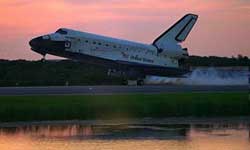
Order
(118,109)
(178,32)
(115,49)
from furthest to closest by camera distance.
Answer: (178,32) < (115,49) < (118,109)

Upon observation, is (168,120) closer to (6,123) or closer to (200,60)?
(6,123)

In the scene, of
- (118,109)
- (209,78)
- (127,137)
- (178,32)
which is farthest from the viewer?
(178,32)

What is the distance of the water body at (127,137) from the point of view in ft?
46.8

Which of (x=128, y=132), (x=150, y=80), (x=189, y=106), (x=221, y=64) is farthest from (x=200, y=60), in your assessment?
(x=128, y=132)

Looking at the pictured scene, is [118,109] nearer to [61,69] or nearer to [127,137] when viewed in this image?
[127,137]

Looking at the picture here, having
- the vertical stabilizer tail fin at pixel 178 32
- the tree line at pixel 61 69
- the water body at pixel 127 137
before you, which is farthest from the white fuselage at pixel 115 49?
the water body at pixel 127 137

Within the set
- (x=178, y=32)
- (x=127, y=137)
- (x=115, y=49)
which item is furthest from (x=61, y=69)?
(x=127, y=137)

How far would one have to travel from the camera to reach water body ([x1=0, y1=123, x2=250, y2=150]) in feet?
46.8

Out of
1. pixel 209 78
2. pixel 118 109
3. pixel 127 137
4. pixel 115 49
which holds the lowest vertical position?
pixel 127 137

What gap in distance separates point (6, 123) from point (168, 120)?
6.08m

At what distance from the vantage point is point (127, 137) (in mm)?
16234

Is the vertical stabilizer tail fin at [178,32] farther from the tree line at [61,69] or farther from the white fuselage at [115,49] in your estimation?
the tree line at [61,69]

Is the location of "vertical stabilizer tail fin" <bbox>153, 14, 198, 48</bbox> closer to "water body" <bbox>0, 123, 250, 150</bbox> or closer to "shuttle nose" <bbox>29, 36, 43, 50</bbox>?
"shuttle nose" <bbox>29, 36, 43, 50</bbox>

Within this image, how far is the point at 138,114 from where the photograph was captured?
2314cm
